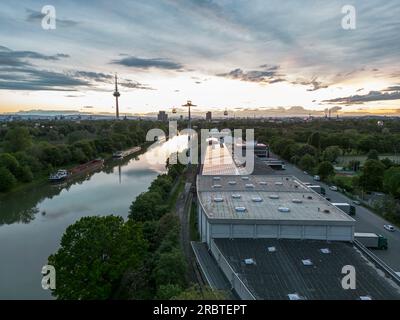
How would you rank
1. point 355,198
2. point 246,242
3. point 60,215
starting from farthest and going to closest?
1. point 355,198
2. point 60,215
3. point 246,242

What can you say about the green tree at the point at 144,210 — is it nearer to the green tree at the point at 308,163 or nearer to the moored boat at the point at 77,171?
the moored boat at the point at 77,171

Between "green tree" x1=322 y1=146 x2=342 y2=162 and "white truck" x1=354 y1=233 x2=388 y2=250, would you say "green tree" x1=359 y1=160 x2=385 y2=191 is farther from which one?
"green tree" x1=322 y1=146 x2=342 y2=162

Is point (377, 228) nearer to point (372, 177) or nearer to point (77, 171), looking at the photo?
point (372, 177)

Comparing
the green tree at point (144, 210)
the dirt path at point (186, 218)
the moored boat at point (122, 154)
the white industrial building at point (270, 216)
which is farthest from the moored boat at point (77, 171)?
the white industrial building at point (270, 216)
